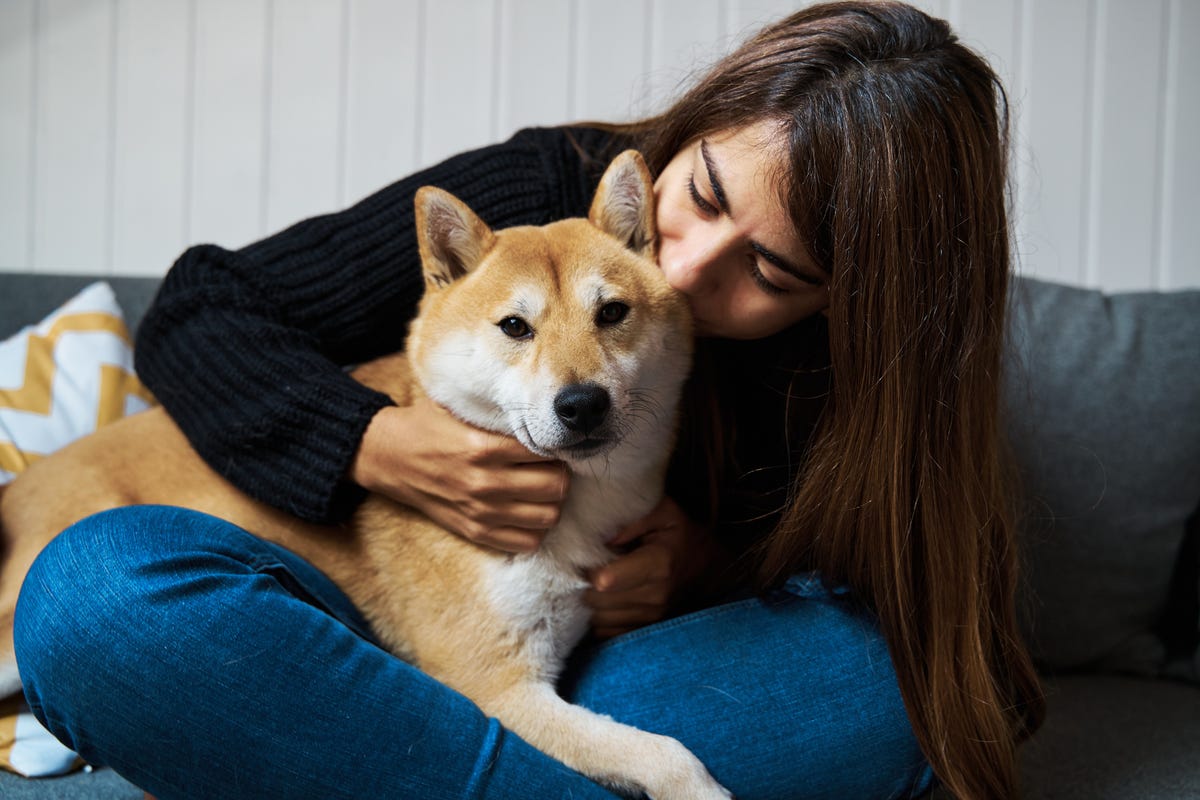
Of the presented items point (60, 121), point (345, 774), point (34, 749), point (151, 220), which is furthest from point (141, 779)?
point (60, 121)

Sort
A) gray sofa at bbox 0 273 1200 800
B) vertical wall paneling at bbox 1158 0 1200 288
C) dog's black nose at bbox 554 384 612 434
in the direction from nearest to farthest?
1. dog's black nose at bbox 554 384 612 434
2. gray sofa at bbox 0 273 1200 800
3. vertical wall paneling at bbox 1158 0 1200 288

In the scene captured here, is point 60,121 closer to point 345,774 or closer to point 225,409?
point 225,409

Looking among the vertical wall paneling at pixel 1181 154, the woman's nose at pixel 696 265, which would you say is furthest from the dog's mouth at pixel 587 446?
the vertical wall paneling at pixel 1181 154

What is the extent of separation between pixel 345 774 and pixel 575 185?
960mm

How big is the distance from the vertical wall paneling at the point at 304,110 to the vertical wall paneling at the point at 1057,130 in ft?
5.58

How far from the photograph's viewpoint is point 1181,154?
6.66 feet

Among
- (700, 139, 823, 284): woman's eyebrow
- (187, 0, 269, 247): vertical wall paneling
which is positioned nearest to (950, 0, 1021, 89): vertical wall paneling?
(700, 139, 823, 284): woman's eyebrow

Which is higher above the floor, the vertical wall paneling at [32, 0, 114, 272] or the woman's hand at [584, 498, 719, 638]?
the vertical wall paneling at [32, 0, 114, 272]

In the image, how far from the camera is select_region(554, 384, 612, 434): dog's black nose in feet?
3.40

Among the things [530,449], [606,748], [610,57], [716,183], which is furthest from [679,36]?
[606,748]

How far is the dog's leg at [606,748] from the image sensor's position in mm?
1018

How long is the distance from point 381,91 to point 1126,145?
1837 mm

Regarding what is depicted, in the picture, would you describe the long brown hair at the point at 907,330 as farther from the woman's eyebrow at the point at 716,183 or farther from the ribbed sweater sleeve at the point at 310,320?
the ribbed sweater sleeve at the point at 310,320

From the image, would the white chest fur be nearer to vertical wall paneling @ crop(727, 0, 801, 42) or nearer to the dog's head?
the dog's head
